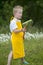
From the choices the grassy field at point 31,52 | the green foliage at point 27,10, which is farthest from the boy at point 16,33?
the green foliage at point 27,10

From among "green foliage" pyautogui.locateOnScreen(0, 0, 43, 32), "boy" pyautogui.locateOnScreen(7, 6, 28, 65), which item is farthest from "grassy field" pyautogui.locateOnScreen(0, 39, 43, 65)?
"green foliage" pyautogui.locateOnScreen(0, 0, 43, 32)

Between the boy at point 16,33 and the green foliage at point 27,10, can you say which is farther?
the green foliage at point 27,10

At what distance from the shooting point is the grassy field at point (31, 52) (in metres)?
8.16

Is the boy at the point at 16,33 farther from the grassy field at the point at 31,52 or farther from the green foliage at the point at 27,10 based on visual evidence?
the green foliage at the point at 27,10

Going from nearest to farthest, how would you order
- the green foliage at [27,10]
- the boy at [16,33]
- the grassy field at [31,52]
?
the boy at [16,33] < the grassy field at [31,52] < the green foliage at [27,10]

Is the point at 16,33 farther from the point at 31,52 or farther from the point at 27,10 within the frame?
the point at 27,10

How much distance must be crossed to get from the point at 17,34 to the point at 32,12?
11.9 meters

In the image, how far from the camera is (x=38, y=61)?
324 inches

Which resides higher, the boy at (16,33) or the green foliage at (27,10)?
the green foliage at (27,10)

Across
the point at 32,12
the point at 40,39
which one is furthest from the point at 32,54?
the point at 32,12

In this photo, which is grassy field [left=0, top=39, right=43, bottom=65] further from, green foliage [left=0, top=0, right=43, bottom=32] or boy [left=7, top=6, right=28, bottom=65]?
green foliage [left=0, top=0, right=43, bottom=32]

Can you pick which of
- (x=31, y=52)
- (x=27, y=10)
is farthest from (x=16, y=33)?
(x=27, y=10)

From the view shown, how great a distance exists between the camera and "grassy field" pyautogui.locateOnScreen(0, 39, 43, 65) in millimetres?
8164

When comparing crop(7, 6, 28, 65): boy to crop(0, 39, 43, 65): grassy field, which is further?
crop(0, 39, 43, 65): grassy field
